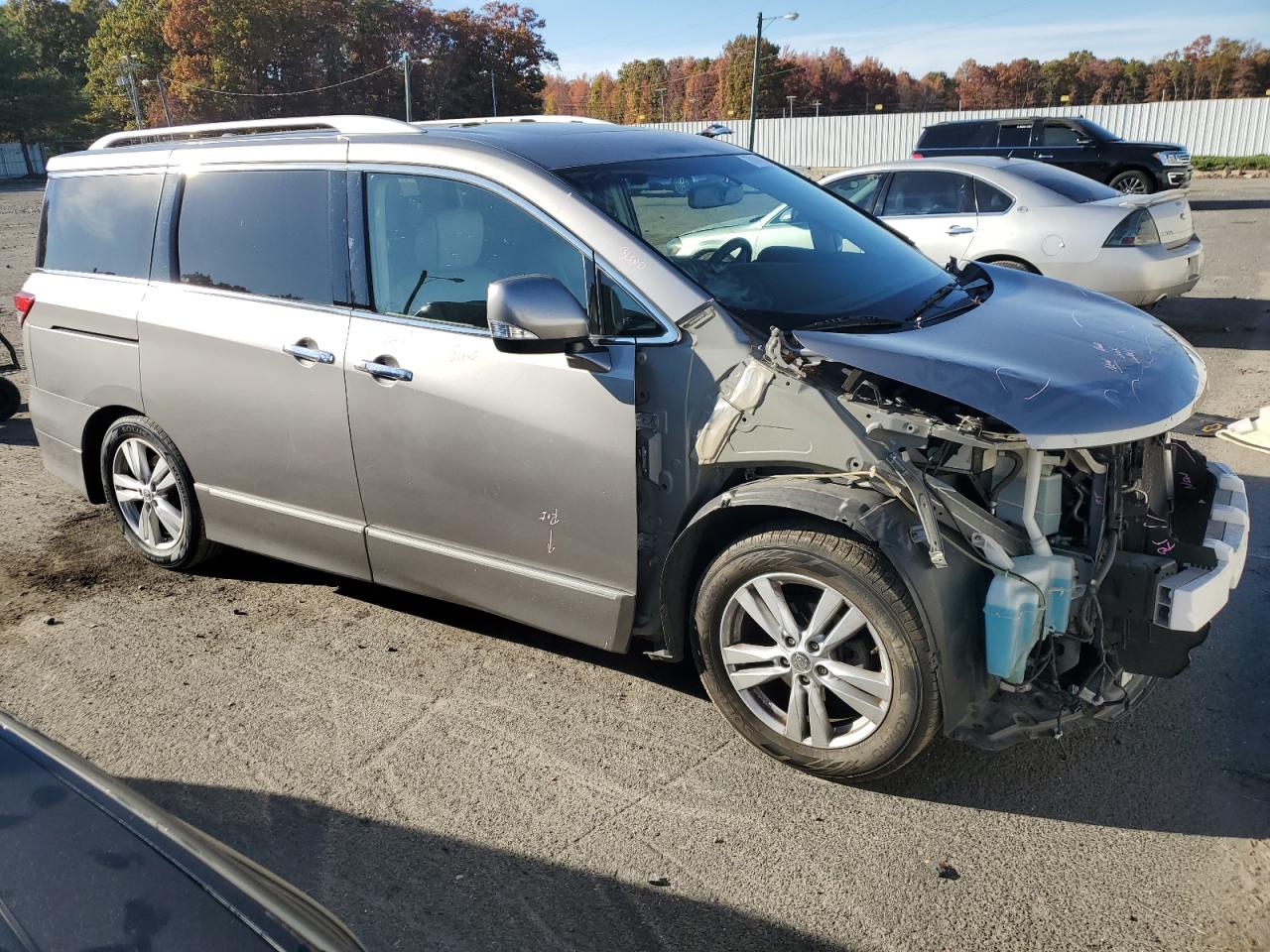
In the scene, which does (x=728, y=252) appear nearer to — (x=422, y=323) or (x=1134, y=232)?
(x=422, y=323)

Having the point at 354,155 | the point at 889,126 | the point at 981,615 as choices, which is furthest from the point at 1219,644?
the point at 889,126

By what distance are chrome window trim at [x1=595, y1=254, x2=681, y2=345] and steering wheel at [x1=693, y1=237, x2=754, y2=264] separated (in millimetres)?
325

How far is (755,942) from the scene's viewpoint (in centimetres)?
264

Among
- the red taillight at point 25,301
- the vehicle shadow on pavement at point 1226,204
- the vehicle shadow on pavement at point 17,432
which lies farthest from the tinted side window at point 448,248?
the vehicle shadow on pavement at point 1226,204

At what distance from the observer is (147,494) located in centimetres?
502

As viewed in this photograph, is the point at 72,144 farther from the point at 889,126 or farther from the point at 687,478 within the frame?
the point at 687,478

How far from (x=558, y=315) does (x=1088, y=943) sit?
2253 mm

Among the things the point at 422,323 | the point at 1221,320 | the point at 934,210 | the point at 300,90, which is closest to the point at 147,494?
the point at 422,323

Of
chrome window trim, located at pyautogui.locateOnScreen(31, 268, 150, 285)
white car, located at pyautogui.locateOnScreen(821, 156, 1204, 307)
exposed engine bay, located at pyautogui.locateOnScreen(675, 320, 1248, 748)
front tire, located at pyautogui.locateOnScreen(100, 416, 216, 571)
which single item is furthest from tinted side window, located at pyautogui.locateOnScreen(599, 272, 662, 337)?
white car, located at pyautogui.locateOnScreen(821, 156, 1204, 307)

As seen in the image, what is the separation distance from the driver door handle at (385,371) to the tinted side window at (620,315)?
0.79 meters

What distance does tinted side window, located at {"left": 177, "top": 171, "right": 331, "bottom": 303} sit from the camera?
4113 mm

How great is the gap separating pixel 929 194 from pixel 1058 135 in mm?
12017

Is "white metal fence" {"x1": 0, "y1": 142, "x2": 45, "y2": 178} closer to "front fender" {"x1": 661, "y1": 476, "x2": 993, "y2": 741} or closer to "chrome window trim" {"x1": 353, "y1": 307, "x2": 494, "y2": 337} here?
"chrome window trim" {"x1": 353, "y1": 307, "x2": 494, "y2": 337}

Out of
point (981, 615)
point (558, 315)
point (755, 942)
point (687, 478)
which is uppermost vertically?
point (558, 315)
